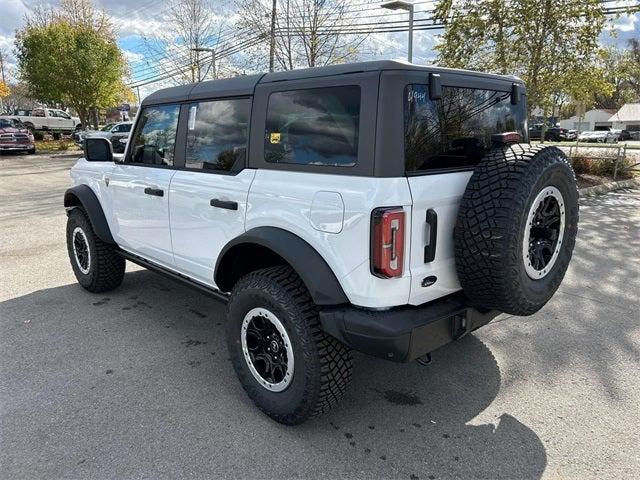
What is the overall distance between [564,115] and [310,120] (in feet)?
298

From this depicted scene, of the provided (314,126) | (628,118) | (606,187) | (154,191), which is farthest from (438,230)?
(628,118)

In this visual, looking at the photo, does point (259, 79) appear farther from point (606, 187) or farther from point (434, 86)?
point (606, 187)

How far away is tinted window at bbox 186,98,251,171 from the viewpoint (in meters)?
2.86

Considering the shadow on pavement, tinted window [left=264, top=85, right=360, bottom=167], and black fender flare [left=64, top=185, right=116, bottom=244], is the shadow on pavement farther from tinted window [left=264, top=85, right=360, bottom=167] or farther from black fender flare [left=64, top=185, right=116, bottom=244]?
tinted window [left=264, top=85, right=360, bottom=167]

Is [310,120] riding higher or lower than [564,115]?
lower

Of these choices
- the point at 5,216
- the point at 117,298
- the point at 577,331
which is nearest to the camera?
the point at 577,331

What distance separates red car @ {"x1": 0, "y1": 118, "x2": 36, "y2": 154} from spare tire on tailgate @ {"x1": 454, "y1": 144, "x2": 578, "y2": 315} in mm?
25202

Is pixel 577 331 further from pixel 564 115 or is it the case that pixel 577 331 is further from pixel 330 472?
pixel 564 115

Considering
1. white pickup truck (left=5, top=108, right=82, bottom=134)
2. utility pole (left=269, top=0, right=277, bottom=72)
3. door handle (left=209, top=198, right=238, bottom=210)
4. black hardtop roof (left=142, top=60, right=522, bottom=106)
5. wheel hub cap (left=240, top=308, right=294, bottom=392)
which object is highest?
utility pole (left=269, top=0, right=277, bottom=72)

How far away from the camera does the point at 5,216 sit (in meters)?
8.45

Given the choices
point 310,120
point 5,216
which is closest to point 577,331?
point 310,120

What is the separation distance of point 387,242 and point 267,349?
1.02 meters

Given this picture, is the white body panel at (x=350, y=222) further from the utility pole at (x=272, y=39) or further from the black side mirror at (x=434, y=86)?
the utility pole at (x=272, y=39)

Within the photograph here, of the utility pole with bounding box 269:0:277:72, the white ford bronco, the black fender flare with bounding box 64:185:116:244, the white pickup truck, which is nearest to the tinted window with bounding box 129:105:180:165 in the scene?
the white ford bronco
